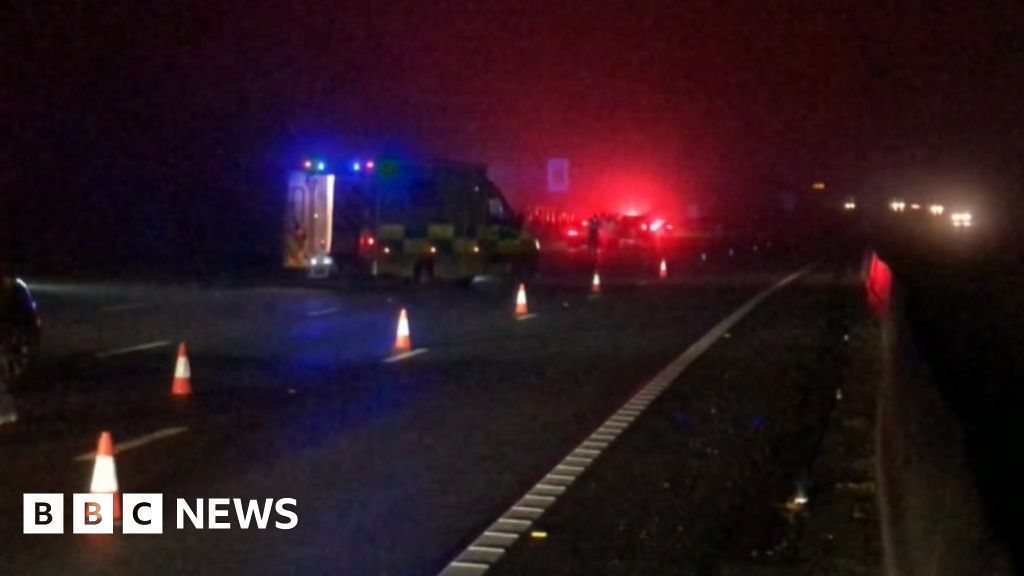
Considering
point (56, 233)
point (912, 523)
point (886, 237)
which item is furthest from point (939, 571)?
point (886, 237)

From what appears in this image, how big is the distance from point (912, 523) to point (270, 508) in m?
4.55

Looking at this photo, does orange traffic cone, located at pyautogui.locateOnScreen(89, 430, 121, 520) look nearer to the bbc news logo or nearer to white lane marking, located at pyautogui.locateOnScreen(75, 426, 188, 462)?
the bbc news logo

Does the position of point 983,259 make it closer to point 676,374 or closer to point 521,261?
point 521,261

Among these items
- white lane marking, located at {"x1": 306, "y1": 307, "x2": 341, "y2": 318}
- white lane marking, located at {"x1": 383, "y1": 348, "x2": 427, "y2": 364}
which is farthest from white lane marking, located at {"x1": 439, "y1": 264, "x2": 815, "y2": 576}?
white lane marking, located at {"x1": 306, "y1": 307, "x2": 341, "y2": 318}

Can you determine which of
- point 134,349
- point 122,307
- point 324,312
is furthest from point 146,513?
point 122,307

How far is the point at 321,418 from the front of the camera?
1645 cm

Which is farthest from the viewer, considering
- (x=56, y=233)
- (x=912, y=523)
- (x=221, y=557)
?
(x=56, y=233)

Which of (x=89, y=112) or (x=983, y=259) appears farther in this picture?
(x=89, y=112)

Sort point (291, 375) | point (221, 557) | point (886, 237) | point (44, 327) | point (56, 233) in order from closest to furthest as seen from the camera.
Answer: point (221, 557), point (291, 375), point (44, 327), point (56, 233), point (886, 237)

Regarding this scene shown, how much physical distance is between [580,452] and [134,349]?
10657 mm

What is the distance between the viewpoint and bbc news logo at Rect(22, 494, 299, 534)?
1077 centimetres

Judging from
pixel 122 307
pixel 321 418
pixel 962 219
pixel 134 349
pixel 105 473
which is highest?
pixel 105 473

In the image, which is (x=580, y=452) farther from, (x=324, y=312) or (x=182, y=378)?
(x=324, y=312)

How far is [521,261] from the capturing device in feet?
145
